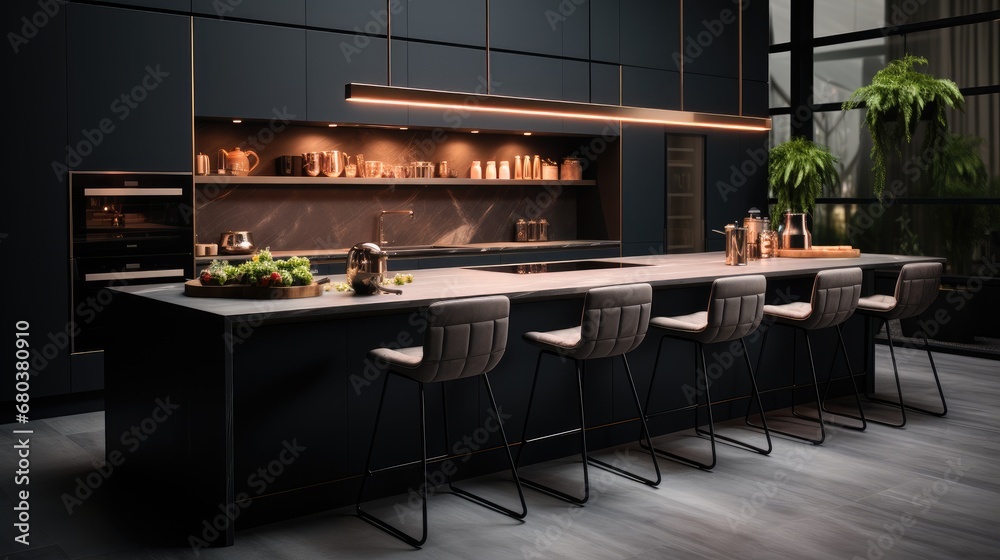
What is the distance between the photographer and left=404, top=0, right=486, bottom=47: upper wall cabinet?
6.54 metres

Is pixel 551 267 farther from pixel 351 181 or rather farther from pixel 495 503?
pixel 351 181

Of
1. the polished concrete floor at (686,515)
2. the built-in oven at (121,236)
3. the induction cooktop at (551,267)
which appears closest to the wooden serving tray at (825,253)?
the induction cooktop at (551,267)

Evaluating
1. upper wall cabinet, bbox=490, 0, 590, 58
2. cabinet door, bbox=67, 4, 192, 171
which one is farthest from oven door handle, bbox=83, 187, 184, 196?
upper wall cabinet, bbox=490, 0, 590, 58

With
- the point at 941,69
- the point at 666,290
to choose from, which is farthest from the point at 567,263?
the point at 941,69

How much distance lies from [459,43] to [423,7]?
0.40 metres

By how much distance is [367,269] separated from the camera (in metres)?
3.74

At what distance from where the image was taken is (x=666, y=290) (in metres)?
4.94

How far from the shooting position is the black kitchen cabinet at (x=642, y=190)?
788 centimetres

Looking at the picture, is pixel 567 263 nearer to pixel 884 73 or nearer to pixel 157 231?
pixel 157 231

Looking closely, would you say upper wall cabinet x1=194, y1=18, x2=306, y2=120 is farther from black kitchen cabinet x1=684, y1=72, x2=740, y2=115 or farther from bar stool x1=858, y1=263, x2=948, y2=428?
bar stool x1=858, y1=263, x2=948, y2=428

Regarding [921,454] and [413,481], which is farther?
[921,454]

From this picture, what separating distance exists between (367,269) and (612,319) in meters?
1.06

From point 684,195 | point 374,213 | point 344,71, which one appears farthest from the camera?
point 684,195

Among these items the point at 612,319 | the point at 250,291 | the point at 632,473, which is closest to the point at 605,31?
the point at 612,319
